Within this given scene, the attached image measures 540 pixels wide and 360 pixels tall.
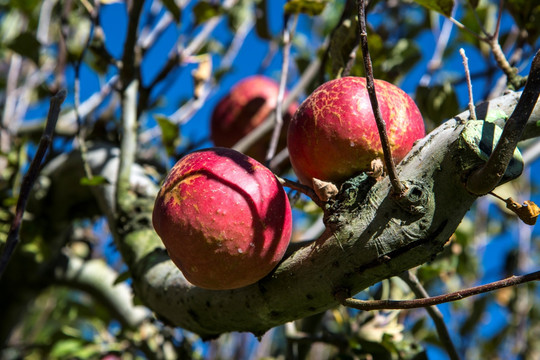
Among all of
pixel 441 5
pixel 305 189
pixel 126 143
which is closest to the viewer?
pixel 305 189

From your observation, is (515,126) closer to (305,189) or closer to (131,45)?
(305,189)

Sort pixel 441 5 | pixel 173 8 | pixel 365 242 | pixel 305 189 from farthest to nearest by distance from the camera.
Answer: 1. pixel 173 8
2. pixel 441 5
3. pixel 305 189
4. pixel 365 242

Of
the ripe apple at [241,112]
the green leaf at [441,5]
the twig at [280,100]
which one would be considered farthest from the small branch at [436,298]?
the ripe apple at [241,112]

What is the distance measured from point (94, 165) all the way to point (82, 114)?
19.9 inches

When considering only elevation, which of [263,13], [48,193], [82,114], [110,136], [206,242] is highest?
[263,13]

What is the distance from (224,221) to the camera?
0.73m

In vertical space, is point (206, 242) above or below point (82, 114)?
below

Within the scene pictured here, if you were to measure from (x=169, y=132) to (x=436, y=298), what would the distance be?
0.96m

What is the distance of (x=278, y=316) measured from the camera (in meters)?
0.81

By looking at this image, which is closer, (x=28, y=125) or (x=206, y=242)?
(x=206, y=242)

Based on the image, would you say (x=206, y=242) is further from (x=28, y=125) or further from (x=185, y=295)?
(x=28, y=125)

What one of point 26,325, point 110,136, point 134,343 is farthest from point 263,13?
point 26,325

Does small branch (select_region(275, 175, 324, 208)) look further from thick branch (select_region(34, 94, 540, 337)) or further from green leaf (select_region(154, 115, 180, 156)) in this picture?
green leaf (select_region(154, 115, 180, 156))

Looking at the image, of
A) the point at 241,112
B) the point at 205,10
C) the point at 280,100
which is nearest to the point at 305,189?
the point at 280,100
